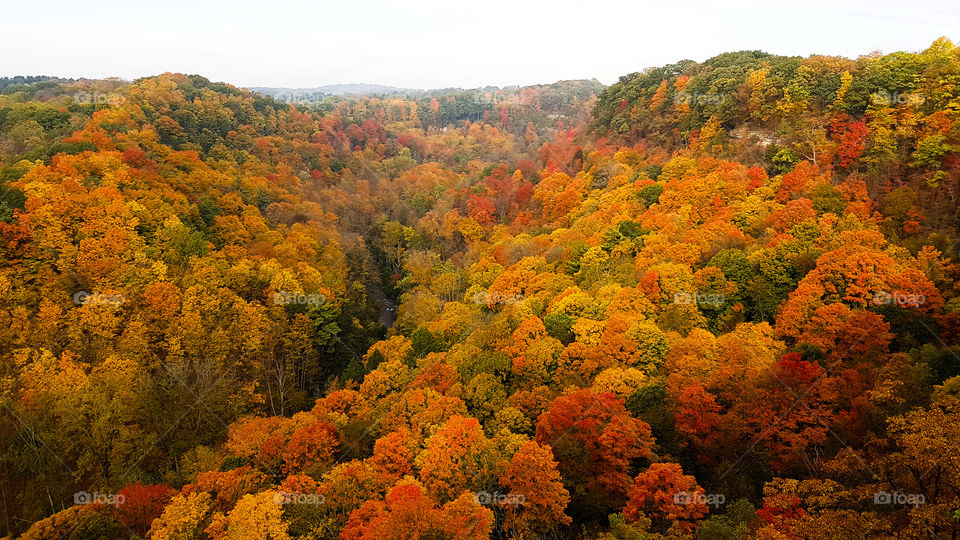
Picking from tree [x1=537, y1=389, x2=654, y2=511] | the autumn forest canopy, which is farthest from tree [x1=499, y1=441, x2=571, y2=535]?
tree [x1=537, y1=389, x2=654, y2=511]

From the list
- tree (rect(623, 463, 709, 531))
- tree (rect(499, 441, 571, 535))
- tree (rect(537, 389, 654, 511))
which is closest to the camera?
tree (rect(623, 463, 709, 531))

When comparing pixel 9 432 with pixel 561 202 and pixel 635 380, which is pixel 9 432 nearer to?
pixel 635 380

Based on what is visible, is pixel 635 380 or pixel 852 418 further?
pixel 635 380

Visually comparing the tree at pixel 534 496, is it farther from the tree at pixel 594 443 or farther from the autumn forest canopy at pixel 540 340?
the tree at pixel 594 443

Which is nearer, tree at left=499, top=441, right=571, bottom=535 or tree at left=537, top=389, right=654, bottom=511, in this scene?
tree at left=499, top=441, right=571, bottom=535

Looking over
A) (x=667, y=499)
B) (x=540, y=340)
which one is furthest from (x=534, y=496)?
(x=540, y=340)

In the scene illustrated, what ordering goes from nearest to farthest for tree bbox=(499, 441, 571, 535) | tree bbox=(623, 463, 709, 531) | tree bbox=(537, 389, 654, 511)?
tree bbox=(623, 463, 709, 531) → tree bbox=(499, 441, 571, 535) → tree bbox=(537, 389, 654, 511)

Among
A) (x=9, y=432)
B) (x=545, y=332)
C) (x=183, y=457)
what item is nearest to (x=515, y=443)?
(x=545, y=332)

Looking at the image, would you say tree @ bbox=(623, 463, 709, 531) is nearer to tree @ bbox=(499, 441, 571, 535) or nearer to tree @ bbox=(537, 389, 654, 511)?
tree @ bbox=(537, 389, 654, 511)

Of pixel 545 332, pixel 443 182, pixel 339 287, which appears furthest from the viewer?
pixel 443 182
